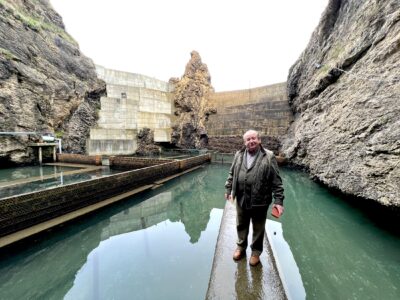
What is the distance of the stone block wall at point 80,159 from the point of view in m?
11.9

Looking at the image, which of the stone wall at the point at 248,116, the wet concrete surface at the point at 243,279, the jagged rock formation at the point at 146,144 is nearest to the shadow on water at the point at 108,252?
the wet concrete surface at the point at 243,279

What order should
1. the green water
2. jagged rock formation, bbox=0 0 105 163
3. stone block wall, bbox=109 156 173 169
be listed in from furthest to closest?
jagged rock formation, bbox=0 0 105 163 → stone block wall, bbox=109 156 173 169 → the green water

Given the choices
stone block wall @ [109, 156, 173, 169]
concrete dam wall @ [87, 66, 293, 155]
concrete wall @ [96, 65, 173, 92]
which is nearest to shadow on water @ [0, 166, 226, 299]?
stone block wall @ [109, 156, 173, 169]

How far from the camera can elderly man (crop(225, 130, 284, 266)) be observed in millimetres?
1853

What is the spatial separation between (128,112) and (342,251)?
62.4 ft

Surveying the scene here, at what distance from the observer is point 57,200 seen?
4.44 meters

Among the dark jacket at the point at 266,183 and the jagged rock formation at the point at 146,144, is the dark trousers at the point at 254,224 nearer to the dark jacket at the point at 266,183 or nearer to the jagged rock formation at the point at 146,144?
the dark jacket at the point at 266,183

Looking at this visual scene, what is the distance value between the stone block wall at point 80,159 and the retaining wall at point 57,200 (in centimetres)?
614

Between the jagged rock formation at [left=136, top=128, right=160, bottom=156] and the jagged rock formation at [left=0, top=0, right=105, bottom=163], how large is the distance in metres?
4.36

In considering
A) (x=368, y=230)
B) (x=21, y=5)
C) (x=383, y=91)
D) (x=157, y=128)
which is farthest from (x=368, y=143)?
(x=21, y=5)

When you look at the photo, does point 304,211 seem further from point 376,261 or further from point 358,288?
point 358,288

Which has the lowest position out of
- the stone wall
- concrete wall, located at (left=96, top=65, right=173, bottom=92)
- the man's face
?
the man's face

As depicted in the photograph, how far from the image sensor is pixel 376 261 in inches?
119

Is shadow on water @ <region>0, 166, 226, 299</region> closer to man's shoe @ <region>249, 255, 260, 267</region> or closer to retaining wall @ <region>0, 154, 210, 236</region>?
retaining wall @ <region>0, 154, 210, 236</region>
